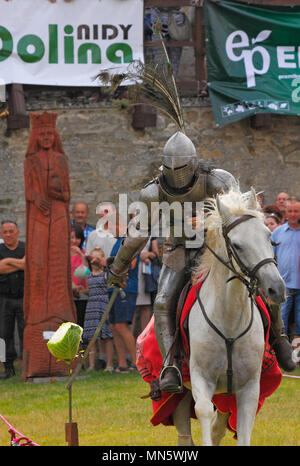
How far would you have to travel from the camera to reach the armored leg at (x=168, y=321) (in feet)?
21.8

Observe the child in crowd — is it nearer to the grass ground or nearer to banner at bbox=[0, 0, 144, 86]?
the grass ground

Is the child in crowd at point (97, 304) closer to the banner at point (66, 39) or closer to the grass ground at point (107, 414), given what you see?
the grass ground at point (107, 414)

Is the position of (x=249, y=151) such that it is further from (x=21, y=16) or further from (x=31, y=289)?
(x=31, y=289)

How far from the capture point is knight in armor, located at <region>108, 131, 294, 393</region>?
A: 22.0 ft

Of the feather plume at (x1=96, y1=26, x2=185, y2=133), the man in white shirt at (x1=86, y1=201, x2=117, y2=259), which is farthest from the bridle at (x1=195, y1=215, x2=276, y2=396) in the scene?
the man in white shirt at (x1=86, y1=201, x2=117, y2=259)

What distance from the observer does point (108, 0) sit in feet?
51.0

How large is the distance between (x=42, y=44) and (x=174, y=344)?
9449mm

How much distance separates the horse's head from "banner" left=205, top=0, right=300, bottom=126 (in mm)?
9782

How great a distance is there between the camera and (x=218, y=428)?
7469 mm

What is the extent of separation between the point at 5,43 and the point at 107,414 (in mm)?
7552

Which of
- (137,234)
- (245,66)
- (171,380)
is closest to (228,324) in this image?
(171,380)

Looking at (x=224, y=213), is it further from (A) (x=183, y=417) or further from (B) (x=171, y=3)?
(B) (x=171, y=3)
